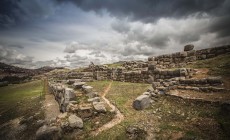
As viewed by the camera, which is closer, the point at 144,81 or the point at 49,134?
the point at 49,134

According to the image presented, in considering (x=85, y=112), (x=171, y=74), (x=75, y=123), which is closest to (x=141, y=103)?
(x=85, y=112)

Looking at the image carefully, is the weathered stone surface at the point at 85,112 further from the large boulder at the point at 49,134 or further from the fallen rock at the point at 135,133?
the fallen rock at the point at 135,133

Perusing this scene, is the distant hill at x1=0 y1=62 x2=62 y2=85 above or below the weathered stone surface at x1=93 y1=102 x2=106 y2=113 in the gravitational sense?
above

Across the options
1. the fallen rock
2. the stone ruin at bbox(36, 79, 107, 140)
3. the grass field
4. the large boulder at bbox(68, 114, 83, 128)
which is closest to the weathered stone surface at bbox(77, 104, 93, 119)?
the stone ruin at bbox(36, 79, 107, 140)

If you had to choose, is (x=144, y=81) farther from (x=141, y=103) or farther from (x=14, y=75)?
(x=14, y=75)

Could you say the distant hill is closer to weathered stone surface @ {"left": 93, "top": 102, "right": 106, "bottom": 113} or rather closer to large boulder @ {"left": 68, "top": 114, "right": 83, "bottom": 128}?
weathered stone surface @ {"left": 93, "top": 102, "right": 106, "bottom": 113}

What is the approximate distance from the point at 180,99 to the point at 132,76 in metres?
12.4

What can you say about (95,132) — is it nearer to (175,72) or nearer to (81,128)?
(81,128)

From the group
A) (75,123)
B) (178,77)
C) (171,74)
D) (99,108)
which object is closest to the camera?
(75,123)

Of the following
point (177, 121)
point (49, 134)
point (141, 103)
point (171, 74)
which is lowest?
point (49, 134)

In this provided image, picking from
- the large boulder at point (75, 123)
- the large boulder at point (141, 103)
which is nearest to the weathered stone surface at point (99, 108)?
the large boulder at point (75, 123)

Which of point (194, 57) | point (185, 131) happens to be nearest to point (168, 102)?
point (185, 131)

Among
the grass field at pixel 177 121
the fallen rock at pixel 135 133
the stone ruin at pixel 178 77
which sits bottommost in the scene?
the fallen rock at pixel 135 133

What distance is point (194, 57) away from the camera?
2191 centimetres
